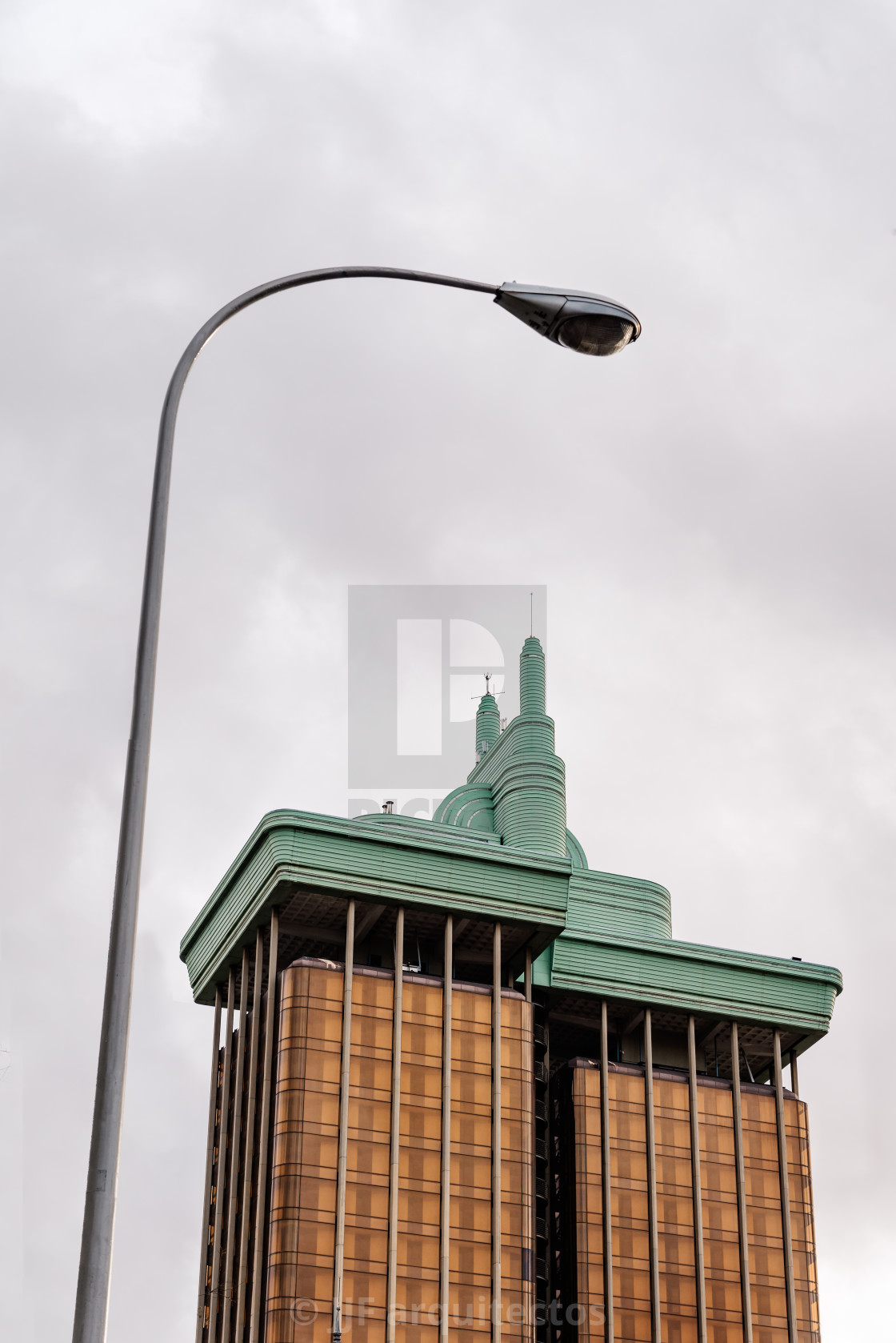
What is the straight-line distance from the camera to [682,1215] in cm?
11638

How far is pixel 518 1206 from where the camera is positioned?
106375 millimetres

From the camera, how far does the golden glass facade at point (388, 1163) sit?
326ft

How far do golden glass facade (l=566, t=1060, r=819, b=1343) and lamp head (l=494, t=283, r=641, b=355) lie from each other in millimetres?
101332

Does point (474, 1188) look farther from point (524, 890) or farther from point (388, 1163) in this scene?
point (524, 890)

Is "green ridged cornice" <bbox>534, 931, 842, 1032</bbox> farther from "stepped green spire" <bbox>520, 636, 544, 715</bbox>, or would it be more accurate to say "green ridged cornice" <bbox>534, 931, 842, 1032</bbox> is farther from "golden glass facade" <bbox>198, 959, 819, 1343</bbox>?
"stepped green spire" <bbox>520, 636, 544, 715</bbox>

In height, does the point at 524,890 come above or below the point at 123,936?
above

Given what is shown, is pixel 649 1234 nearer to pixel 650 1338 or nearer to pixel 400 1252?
pixel 650 1338

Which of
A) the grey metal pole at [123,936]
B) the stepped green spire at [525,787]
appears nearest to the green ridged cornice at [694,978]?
the stepped green spire at [525,787]

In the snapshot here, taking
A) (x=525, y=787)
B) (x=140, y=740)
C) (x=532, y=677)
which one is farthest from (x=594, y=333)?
(x=532, y=677)

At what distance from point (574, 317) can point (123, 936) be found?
10141 mm

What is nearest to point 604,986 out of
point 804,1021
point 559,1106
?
point 559,1106

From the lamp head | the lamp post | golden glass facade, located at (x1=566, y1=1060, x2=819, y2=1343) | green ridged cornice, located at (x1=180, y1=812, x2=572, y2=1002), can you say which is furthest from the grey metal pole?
golden glass facade, located at (x1=566, y1=1060, x2=819, y2=1343)

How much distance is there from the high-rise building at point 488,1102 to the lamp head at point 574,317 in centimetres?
8648

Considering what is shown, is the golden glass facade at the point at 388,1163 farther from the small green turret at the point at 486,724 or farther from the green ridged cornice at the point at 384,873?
the small green turret at the point at 486,724
